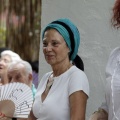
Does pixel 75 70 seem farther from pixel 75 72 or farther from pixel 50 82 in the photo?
pixel 50 82

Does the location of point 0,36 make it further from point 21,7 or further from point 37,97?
point 37,97

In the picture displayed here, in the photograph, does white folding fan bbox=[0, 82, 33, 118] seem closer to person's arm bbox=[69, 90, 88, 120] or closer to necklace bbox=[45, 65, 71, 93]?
necklace bbox=[45, 65, 71, 93]

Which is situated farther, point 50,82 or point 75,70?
point 50,82

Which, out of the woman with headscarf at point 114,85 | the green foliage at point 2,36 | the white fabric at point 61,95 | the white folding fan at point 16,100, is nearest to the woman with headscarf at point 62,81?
the white fabric at point 61,95

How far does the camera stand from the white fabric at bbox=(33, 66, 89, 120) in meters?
4.04

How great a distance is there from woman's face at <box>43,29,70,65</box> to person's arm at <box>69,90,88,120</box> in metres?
0.33

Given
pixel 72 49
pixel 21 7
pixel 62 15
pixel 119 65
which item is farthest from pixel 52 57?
pixel 21 7

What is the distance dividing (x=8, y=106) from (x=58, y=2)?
1.09 m

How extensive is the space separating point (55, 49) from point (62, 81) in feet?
0.75

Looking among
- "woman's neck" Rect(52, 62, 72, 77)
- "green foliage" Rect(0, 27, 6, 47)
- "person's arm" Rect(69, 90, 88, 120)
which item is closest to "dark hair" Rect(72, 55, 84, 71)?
"woman's neck" Rect(52, 62, 72, 77)

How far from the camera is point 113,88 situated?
12.1 feet

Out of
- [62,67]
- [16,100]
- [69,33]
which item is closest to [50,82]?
[62,67]

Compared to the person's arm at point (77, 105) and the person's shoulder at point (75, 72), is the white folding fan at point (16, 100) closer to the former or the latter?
the person's shoulder at point (75, 72)

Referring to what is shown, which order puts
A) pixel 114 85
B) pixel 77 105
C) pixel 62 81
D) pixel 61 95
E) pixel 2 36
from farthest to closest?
pixel 2 36
pixel 62 81
pixel 61 95
pixel 77 105
pixel 114 85
